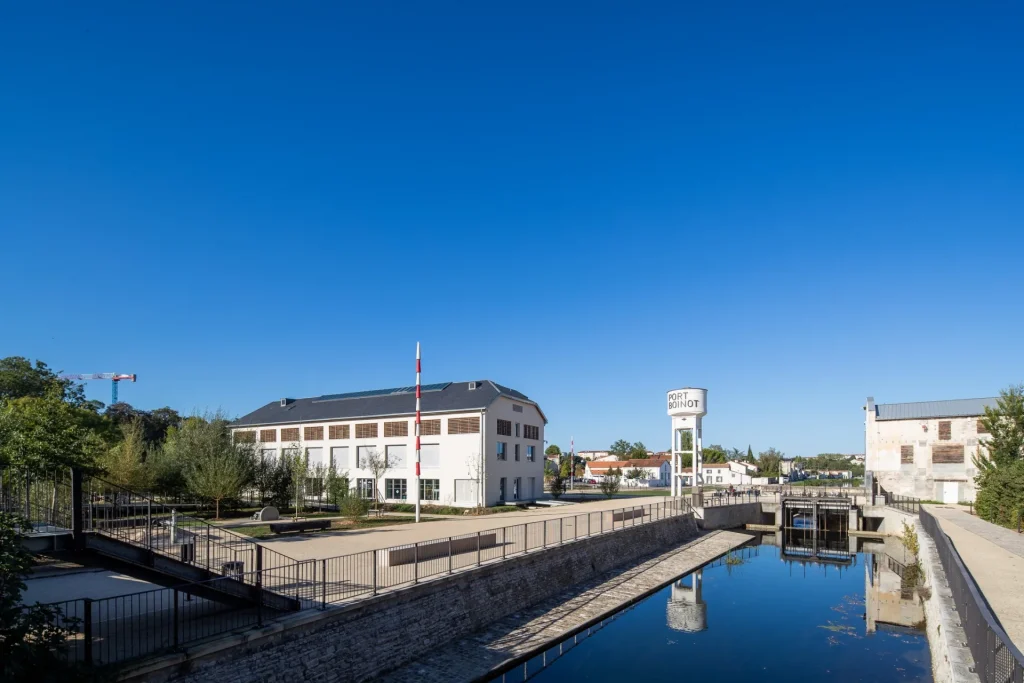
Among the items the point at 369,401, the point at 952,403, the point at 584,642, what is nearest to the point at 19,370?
the point at 369,401

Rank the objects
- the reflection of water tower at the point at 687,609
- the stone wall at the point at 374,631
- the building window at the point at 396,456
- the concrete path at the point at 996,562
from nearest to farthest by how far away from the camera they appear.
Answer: the stone wall at the point at 374,631
the concrete path at the point at 996,562
the reflection of water tower at the point at 687,609
the building window at the point at 396,456

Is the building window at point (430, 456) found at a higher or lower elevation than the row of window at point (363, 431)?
lower

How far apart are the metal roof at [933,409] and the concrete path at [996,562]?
23.1 meters

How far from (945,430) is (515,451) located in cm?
4124

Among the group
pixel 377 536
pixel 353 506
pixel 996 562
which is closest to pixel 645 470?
pixel 353 506

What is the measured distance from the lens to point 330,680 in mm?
14531

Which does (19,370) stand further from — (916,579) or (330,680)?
(916,579)

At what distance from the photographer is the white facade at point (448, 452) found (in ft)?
169

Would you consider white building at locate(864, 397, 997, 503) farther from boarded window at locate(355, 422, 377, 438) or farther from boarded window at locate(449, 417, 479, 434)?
boarded window at locate(355, 422, 377, 438)

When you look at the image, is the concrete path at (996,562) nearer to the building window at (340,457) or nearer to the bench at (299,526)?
the bench at (299,526)

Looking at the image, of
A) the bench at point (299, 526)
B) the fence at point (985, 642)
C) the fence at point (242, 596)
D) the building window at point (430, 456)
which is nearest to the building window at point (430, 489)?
the building window at point (430, 456)

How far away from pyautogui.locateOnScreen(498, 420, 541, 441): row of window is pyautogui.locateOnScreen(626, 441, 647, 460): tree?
85.8 m

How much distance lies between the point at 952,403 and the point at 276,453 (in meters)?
66.5

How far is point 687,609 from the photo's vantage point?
27703 millimetres
